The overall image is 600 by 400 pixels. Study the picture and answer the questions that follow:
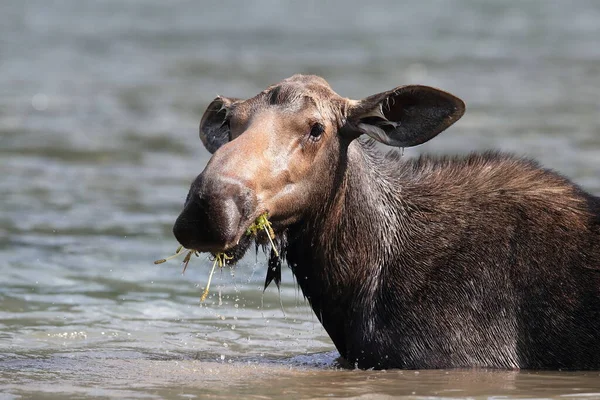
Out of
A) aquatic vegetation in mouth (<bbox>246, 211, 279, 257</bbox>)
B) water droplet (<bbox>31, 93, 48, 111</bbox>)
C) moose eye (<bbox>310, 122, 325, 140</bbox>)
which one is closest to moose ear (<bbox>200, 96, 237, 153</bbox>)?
moose eye (<bbox>310, 122, 325, 140</bbox>)

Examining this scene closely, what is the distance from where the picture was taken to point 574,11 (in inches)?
1501

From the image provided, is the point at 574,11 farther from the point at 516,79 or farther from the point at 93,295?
the point at 93,295

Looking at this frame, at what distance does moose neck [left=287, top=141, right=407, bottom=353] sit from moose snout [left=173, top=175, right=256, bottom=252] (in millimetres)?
1003

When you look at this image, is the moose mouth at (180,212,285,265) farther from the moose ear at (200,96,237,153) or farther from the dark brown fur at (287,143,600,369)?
the moose ear at (200,96,237,153)

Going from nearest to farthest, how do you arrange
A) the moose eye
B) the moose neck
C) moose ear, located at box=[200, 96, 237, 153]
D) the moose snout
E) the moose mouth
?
the moose snout → the moose mouth → the moose eye → the moose neck → moose ear, located at box=[200, 96, 237, 153]

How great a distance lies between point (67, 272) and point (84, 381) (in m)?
4.34

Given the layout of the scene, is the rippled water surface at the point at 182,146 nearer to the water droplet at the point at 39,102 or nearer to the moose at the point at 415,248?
the water droplet at the point at 39,102

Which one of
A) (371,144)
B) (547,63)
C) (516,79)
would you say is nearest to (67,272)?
(371,144)

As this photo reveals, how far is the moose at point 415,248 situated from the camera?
7965mm

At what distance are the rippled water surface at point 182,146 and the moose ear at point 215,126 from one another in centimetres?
156

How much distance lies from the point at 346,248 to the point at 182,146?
10.5 meters

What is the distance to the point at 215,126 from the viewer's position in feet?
29.4

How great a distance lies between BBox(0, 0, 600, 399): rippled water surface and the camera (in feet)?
26.1

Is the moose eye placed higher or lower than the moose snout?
higher
